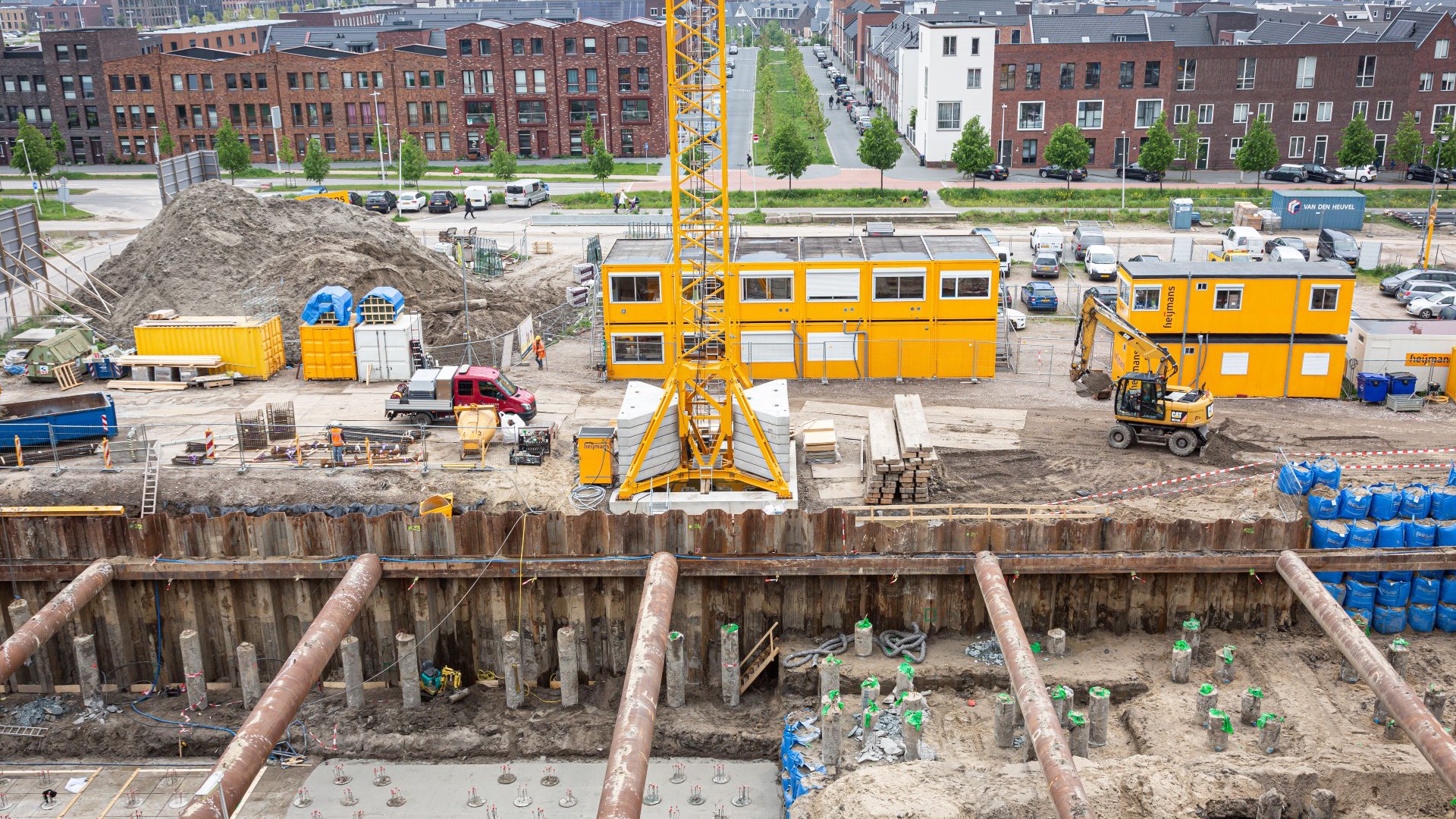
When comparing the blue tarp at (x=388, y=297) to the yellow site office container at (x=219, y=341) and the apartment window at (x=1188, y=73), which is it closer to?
the yellow site office container at (x=219, y=341)

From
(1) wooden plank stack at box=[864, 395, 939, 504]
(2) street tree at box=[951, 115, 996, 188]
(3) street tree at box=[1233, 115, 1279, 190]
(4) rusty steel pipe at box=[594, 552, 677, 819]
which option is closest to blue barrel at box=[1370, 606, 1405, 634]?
(1) wooden plank stack at box=[864, 395, 939, 504]

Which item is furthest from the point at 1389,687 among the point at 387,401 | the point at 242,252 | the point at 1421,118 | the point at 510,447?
the point at 1421,118

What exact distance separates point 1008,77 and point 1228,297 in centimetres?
5292

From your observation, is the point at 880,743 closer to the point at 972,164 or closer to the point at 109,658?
the point at 109,658

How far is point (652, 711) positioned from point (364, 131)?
87.9 meters

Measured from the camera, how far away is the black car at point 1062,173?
84.6 metres

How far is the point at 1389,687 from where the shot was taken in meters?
20.4

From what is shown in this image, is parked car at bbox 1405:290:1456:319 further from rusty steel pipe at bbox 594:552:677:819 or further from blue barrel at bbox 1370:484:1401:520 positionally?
rusty steel pipe at bbox 594:552:677:819

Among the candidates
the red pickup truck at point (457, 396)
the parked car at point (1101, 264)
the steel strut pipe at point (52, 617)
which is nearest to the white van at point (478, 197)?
the parked car at point (1101, 264)

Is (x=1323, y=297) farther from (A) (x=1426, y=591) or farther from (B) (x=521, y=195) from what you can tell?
(B) (x=521, y=195)

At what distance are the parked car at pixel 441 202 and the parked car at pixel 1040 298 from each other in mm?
41142

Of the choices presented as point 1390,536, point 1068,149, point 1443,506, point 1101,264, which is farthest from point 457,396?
point 1068,149

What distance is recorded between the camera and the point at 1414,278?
5525 centimetres

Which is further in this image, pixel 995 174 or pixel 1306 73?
pixel 1306 73
